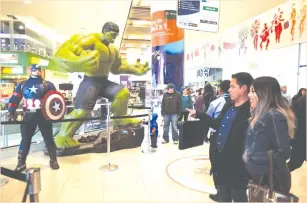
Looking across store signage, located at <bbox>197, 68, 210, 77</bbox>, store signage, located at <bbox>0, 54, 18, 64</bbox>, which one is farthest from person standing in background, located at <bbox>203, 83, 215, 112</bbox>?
store signage, located at <bbox>0, 54, 18, 64</bbox>

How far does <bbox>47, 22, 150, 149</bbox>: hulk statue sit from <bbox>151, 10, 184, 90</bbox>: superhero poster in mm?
911

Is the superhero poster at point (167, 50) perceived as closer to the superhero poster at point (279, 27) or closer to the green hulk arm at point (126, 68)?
the green hulk arm at point (126, 68)

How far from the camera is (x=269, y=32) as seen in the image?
176 inches

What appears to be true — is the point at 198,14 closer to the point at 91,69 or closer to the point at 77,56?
the point at 91,69

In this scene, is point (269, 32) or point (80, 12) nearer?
point (80, 12)

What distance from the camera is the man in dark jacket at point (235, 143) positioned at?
1.62 meters

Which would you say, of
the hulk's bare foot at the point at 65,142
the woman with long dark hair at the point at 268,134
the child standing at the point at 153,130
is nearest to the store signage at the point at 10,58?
the hulk's bare foot at the point at 65,142

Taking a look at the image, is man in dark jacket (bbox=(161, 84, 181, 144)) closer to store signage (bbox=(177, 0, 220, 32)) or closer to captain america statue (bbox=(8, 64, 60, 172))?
store signage (bbox=(177, 0, 220, 32))

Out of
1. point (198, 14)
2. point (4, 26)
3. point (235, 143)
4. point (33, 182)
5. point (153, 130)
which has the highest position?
point (198, 14)

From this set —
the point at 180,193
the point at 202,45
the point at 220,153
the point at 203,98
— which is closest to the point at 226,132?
the point at 220,153

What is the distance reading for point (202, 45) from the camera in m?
6.16

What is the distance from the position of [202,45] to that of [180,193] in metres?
4.29

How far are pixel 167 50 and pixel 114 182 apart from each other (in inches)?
127

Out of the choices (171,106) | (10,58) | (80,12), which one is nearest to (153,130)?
(171,106)
